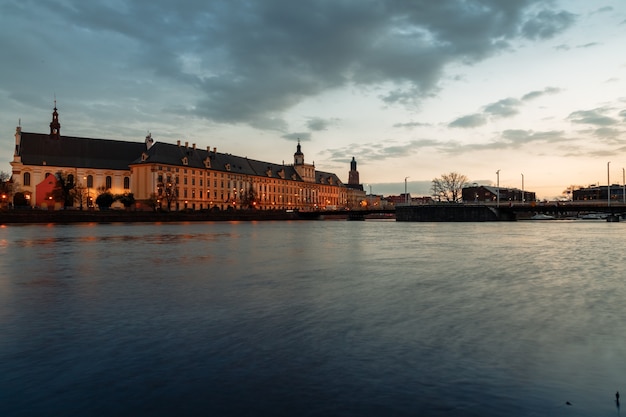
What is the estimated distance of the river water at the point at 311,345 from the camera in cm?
688

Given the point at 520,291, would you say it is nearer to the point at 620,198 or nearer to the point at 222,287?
the point at 222,287

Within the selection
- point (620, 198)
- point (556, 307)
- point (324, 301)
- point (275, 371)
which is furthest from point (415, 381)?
point (620, 198)

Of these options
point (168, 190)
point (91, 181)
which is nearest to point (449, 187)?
point (168, 190)

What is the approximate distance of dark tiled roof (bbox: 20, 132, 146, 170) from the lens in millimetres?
125188

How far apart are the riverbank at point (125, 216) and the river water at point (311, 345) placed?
239ft

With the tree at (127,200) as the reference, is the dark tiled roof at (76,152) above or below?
above

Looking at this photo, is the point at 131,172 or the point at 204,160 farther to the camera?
the point at 204,160

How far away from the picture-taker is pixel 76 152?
133m

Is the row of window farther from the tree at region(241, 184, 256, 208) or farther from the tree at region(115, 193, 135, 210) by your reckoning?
the tree at region(241, 184, 256, 208)

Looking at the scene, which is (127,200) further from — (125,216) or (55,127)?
(55,127)

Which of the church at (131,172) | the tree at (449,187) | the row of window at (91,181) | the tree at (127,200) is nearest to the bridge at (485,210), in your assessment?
the tree at (449,187)

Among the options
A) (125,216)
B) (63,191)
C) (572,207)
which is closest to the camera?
(572,207)

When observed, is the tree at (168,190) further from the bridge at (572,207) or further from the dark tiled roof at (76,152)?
the bridge at (572,207)

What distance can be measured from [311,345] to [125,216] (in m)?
98.9
